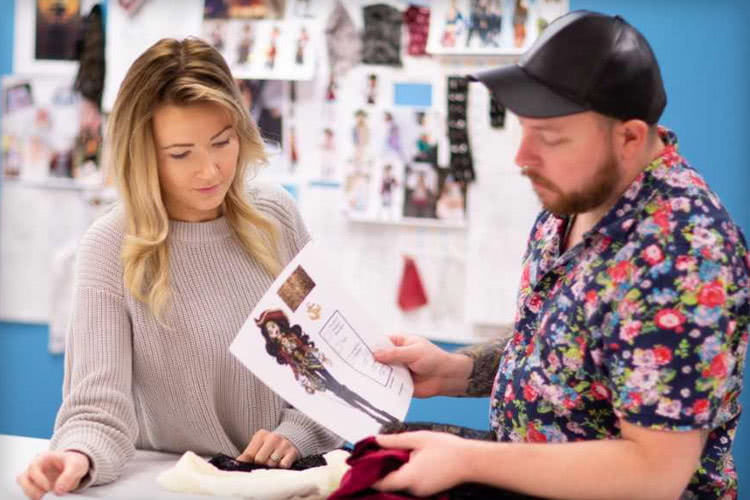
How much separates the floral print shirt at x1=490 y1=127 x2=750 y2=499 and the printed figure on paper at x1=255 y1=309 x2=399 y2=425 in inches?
8.1

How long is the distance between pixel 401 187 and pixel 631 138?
1750 mm

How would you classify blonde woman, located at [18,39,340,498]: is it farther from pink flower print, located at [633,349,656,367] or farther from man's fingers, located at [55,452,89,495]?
pink flower print, located at [633,349,656,367]

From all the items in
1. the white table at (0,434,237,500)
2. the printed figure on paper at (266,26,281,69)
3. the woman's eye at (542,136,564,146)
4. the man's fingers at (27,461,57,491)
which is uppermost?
the printed figure on paper at (266,26,281,69)

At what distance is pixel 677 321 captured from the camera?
99cm

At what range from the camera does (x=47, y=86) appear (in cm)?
318

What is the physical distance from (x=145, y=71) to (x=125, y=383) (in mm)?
541

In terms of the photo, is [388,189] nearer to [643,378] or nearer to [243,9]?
[243,9]

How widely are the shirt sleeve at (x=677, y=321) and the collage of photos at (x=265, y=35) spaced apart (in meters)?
1.99

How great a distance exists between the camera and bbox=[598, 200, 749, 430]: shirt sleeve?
0.99 m

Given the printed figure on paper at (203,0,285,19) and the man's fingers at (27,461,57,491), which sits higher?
the printed figure on paper at (203,0,285,19)

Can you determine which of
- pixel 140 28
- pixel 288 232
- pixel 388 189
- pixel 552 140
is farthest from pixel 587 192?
pixel 140 28

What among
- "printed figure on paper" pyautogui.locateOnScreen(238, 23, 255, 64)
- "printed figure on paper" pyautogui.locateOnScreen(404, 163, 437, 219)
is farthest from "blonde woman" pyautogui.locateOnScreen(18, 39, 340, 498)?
"printed figure on paper" pyautogui.locateOnScreen(238, 23, 255, 64)

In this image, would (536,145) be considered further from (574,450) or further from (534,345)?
(574,450)

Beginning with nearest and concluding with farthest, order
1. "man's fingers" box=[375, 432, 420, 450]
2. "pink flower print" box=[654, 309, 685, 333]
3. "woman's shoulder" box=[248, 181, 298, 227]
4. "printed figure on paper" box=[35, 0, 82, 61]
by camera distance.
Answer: "pink flower print" box=[654, 309, 685, 333] < "man's fingers" box=[375, 432, 420, 450] < "woman's shoulder" box=[248, 181, 298, 227] < "printed figure on paper" box=[35, 0, 82, 61]
